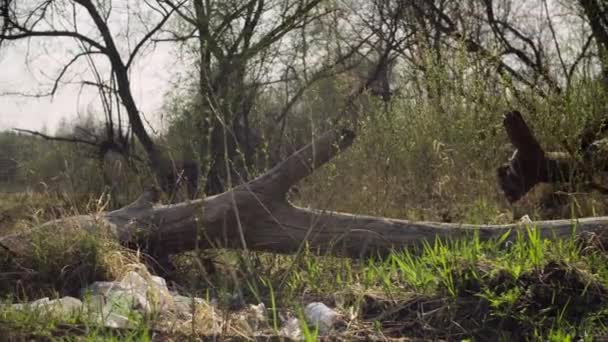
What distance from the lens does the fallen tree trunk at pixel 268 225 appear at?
4.75 m

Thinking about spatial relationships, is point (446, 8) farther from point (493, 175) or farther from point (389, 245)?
point (389, 245)

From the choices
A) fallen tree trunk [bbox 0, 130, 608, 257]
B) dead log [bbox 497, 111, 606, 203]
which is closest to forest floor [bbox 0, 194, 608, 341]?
fallen tree trunk [bbox 0, 130, 608, 257]

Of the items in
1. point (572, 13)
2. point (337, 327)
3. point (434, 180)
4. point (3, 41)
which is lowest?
point (337, 327)

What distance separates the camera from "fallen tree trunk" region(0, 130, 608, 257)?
15.6ft

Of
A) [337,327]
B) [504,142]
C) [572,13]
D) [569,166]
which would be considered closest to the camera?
[337,327]

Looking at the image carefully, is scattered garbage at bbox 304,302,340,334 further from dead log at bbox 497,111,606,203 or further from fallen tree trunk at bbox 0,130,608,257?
dead log at bbox 497,111,606,203

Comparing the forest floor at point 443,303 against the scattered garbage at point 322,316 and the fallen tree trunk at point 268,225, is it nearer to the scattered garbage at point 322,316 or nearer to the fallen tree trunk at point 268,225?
the scattered garbage at point 322,316

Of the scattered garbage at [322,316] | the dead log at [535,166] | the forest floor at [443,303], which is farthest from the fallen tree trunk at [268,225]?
the dead log at [535,166]

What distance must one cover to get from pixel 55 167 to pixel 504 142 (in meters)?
7.67

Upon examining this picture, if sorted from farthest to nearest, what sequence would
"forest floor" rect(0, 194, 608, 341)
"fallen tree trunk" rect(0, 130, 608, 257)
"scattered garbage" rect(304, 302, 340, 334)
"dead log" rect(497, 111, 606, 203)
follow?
"dead log" rect(497, 111, 606, 203) → "fallen tree trunk" rect(0, 130, 608, 257) → "scattered garbage" rect(304, 302, 340, 334) → "forest floor" rect(0, 194, 608, 341)

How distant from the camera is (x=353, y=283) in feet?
12.8

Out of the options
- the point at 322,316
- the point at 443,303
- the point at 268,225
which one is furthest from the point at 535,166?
the point at 322,316

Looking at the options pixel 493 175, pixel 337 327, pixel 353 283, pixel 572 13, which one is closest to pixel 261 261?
pixel 353 283

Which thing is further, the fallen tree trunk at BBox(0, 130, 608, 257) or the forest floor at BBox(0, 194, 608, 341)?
the fallen tree trunk at BBox(0, 130, 608, 257)
